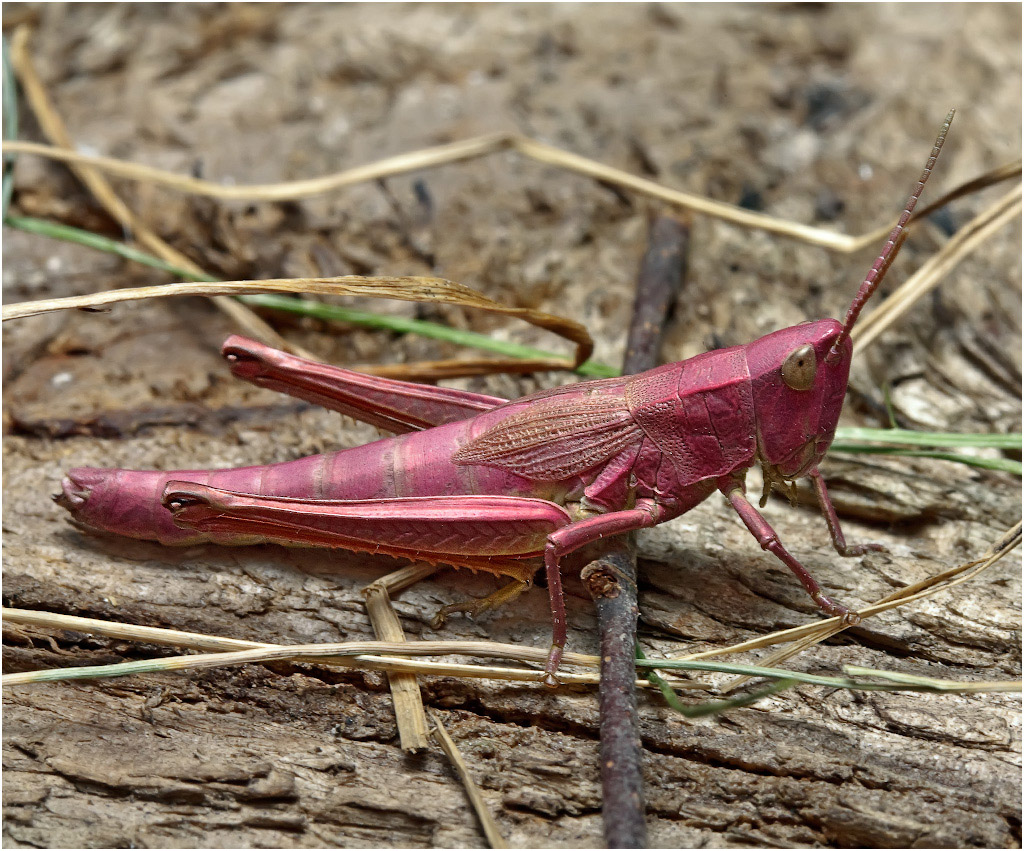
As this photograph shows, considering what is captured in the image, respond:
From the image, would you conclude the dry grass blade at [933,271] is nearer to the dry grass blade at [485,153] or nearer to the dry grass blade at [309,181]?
the dry grass blade at [485,153]

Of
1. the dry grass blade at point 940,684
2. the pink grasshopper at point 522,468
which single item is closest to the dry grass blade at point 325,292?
the pink grasshopper at point 522,468

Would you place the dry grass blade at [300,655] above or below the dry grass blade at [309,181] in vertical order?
below

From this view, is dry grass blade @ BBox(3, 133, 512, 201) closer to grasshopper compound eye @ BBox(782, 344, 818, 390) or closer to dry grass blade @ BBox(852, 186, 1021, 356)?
dry grass blade @ BBox(852, 186, 1021, 356)

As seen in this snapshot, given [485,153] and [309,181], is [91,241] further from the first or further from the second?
[485,153]

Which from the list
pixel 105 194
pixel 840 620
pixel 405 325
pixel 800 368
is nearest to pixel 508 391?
pixel 405 325

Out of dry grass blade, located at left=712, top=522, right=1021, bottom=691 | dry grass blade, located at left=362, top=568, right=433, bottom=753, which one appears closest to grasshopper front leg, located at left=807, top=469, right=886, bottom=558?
dry grass blade, located at left=712, top=522, right=1021, bottom=691
